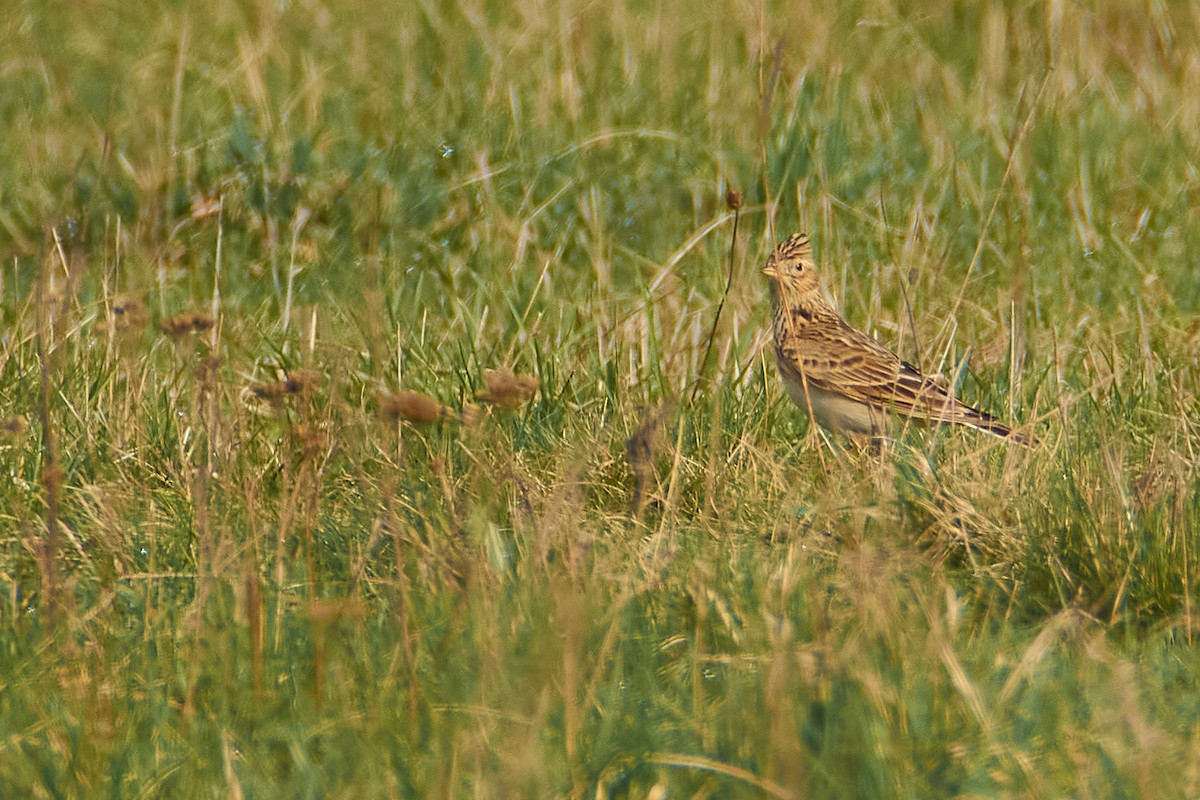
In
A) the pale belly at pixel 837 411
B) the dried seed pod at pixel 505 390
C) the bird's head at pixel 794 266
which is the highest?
the dried seed pod at pixel 505 390

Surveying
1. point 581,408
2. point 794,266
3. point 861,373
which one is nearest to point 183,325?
point 581,408

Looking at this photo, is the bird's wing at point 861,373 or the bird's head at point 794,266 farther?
the bird's head at point 794,266

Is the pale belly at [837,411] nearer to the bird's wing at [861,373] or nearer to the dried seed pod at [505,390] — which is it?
the bird's wing at [861,373]

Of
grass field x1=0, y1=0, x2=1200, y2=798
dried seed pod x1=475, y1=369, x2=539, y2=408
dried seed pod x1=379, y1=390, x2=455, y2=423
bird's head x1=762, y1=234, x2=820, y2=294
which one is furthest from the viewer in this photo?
bird's head x1=762, y1=234, x2=820, y2=294

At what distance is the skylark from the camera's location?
4.67 metres

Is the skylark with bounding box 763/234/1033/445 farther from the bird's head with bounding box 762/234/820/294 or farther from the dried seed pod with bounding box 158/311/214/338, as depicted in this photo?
the dried seed pod with bounding box 158/311/214/338

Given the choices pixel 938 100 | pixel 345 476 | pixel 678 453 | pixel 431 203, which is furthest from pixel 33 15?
pixel 678 453

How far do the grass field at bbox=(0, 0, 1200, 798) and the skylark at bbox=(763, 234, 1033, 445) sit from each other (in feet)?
0.47

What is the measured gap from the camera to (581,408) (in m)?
4.68

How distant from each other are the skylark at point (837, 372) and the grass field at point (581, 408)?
0.47ft

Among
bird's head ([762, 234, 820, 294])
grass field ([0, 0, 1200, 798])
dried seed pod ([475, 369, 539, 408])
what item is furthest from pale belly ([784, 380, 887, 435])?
dried seed pod ([475, 369, 539, 408])

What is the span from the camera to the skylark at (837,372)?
15.3 ft

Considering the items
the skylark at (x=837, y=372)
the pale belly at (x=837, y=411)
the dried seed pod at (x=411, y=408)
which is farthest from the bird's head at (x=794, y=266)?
the dried seed pod at (x=411, y=408)

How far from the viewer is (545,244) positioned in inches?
254
